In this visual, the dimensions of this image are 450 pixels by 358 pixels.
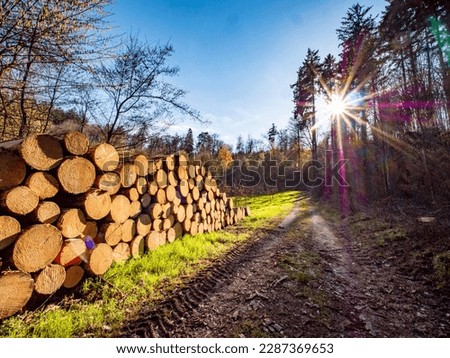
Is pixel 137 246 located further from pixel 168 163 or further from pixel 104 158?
pixel 168 163

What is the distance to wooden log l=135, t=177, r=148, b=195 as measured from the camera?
449cm

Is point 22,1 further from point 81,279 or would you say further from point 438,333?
point 438,333

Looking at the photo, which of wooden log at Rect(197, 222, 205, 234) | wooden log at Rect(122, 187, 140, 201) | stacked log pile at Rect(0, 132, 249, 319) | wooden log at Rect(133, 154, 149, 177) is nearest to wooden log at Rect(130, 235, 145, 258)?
stacked log pile at Rect(0, 132, 249, 319)

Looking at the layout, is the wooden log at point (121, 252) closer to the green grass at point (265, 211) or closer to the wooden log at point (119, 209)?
the wooden log at point (119, 209)

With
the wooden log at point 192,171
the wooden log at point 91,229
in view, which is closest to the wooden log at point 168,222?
the wooden log at point 192,171

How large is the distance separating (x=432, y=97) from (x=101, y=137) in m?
15.8

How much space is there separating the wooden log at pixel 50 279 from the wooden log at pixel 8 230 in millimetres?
523

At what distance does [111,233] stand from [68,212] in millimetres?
841

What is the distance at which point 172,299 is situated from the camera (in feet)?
10.3

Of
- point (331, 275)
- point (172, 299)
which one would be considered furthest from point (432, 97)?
point (172, 299)

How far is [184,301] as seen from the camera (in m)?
3.12

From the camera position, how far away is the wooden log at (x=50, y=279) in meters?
2.68

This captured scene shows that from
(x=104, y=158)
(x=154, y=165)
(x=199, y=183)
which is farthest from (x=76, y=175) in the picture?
(x=199, y=183)

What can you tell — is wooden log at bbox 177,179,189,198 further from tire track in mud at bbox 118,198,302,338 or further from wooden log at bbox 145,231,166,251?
tire track in mud at bbox 118,198,302,338
